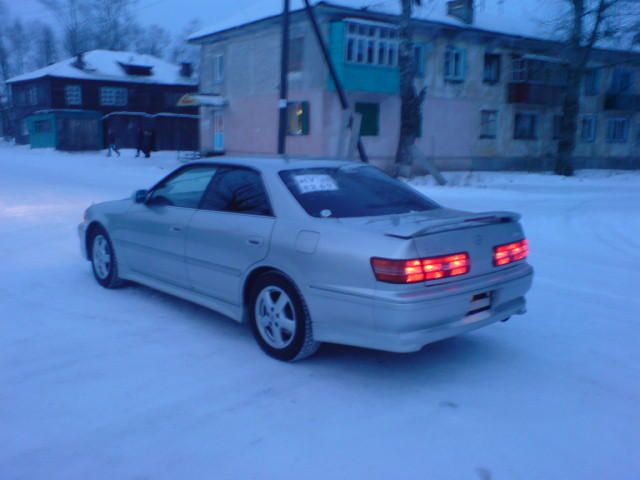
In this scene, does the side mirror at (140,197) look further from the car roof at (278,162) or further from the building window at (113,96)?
the building window at (113,96)

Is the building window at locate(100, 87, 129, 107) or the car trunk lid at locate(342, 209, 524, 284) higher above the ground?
the building window at locate(100, 87, 129, 107)

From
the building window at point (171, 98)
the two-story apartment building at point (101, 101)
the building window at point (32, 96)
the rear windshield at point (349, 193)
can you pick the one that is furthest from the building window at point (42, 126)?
the rear windshield at point (349, 193)

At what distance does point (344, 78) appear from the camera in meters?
23.2

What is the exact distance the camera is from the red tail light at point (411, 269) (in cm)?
382

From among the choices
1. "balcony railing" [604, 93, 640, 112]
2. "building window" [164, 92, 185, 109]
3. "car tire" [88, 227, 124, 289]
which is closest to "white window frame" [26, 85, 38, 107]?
"building window" [164, 92, 185, 109]

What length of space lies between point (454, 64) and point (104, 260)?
23.8 m

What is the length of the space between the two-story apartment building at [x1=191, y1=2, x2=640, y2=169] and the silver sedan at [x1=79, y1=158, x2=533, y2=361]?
1882cm

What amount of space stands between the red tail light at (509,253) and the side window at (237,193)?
1.65 meters

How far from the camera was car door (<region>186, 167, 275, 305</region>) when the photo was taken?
15.1 feet

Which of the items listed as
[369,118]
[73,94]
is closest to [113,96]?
[73,94]

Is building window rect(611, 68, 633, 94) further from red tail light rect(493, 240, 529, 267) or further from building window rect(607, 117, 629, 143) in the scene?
red tail light rect(493, 240, 529, 267)

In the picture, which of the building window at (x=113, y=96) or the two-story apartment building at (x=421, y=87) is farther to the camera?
the building window at (x=113, y=96)

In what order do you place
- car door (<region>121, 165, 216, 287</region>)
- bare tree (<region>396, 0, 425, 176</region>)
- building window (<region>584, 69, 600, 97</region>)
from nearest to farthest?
car door (<region>121, 165, 216, 287</region>) → bare tree (<region>396, 0, 425, 176</region>) → building window (<region>584, 69, 600, 97</region>)

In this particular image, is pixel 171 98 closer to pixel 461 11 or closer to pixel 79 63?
pixel 79 63
